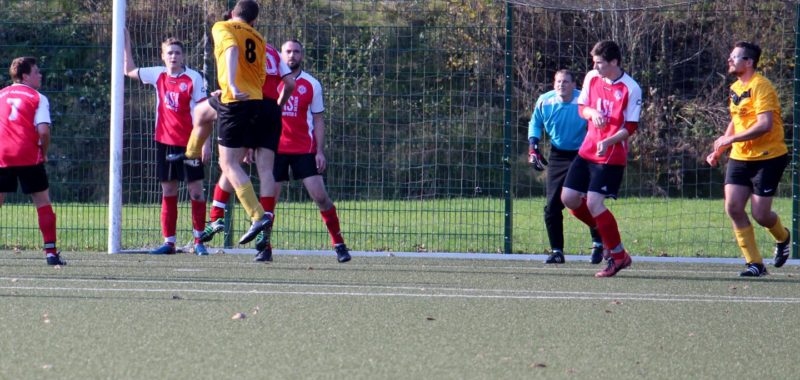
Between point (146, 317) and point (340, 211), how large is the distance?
553 centimetres

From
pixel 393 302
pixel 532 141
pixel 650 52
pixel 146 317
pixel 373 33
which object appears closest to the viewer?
pixel 146 317

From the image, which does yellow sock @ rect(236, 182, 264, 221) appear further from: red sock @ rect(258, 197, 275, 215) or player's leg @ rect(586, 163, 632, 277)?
player's leg @ rect(586, 163, 632, 277)

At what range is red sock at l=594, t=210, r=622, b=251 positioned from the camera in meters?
9.30

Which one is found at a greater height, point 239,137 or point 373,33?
point 373,33

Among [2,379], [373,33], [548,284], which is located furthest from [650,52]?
[2,379]

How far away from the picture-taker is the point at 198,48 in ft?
39.0

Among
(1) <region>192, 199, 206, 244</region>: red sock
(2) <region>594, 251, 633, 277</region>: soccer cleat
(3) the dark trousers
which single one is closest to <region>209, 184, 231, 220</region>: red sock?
(1) <region>192, 199, 206, 244</region>: red sock

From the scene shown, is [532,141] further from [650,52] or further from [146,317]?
[146,317]

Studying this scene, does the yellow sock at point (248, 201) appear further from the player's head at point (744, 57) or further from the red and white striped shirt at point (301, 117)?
the player's head at point (744, 57)

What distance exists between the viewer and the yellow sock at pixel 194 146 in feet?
35.3

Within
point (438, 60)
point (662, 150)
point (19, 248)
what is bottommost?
point (19, 248)

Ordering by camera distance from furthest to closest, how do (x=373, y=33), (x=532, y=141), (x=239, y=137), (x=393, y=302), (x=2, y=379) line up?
1. (x=373, y=33)
2. (x=532, y=141)
3. (x=239, y=137)
4. (x=393, y=302)
5. (x=2, y=379)

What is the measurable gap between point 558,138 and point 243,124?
10.8 feet

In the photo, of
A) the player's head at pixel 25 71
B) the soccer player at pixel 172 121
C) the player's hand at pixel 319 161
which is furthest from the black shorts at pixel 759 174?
the player's head at pixel 25 71
